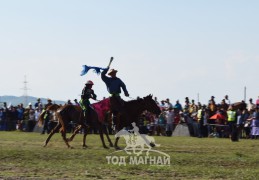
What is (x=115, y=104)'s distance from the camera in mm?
21656

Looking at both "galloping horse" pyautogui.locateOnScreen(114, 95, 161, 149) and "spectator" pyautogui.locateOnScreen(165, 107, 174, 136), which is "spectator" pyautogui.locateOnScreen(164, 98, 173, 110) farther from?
"galloping horse" pyautogui.locateOnScreen(114, 95, 161, 149)

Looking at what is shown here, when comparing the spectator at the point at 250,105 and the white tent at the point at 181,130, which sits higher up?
the spectator at the point at 250,105

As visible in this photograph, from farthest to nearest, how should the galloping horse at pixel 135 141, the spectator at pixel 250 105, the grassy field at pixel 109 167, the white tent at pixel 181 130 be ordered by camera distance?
1. the white tent at pixel 181 130
2. the spectator at pixel 250 105
3. the galloping horse at pixel 135 141
4. the grassy field at pixel 109 167

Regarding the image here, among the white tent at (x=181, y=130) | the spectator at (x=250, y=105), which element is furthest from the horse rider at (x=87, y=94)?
the white tent at (x=181, y=130)

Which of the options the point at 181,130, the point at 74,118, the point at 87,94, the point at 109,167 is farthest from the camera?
the point at 181,130

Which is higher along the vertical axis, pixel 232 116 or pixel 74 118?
pixel 232 116

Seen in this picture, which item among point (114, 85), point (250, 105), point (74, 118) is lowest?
point (74, 118)

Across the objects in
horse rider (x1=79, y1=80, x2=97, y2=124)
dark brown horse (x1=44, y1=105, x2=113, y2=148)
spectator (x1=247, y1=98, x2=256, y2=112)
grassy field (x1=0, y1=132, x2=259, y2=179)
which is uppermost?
spectator (x1=247, y1=98, x2=256, y2=112)

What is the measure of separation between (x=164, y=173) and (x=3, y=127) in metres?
32.4

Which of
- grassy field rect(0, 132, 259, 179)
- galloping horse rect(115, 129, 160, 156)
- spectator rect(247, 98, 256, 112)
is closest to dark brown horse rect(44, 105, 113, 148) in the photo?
galloping horse rect(115, 129, 160, 156)

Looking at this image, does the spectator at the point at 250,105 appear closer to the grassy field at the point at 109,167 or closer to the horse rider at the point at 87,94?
the horse rider at the point at 87,94

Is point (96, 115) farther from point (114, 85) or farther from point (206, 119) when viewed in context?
point (206, 119)

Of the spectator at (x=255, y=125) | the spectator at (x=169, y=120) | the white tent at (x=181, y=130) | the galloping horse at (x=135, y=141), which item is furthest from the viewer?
the spectator at (x=169, y=120)

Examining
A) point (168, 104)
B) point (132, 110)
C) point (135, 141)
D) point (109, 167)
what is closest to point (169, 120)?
point (168, 104)
